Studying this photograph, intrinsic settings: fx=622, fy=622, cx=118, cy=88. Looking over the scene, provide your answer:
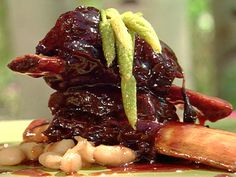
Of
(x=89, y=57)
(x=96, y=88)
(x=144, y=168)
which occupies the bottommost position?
(x=144, y=168)

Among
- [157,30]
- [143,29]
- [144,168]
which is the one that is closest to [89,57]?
[143,29]

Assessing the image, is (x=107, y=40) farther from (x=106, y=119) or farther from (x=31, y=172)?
(x=31, y=172)

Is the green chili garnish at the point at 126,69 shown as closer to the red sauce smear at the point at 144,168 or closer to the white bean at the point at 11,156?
the red sauce smear at the point at 144,168

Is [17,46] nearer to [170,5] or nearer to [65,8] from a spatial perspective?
[65,8]

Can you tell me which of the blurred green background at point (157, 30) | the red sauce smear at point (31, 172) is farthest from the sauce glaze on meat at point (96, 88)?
the blurred green background at point (157, 30)

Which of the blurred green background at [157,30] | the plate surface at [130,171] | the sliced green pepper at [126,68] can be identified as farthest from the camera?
the blurred green background at [157,30]

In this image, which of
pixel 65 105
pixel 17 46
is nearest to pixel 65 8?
pixel 17 46

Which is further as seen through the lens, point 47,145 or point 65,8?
point 65,8

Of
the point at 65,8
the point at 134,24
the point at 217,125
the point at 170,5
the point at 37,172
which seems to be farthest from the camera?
the point at 65,8
